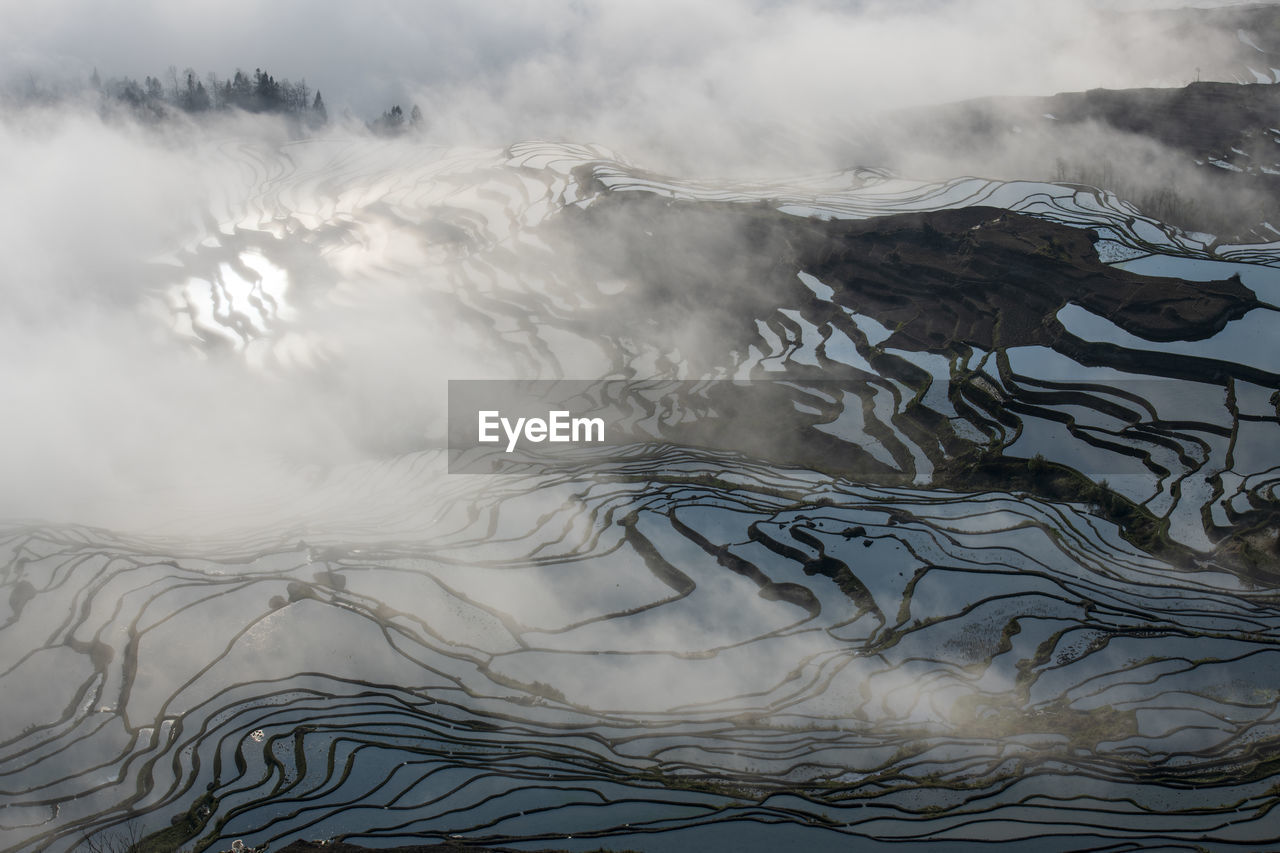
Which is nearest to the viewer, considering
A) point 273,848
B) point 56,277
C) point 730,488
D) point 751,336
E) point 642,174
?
point 273,848


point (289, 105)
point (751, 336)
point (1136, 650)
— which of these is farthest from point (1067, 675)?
point (289, 105)

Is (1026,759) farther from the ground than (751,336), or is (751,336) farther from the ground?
(751,336)

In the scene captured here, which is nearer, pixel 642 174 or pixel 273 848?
pixel 273 848

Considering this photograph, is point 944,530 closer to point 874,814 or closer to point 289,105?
point 874,814

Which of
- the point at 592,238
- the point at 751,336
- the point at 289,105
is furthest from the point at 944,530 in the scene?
the point at 289,105

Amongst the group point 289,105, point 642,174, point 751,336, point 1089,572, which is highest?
point 289,105

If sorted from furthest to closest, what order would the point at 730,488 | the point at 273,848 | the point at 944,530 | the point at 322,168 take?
the point at 322,168 < the point at 730,488 < the point at 944,530 < the point at 273,848

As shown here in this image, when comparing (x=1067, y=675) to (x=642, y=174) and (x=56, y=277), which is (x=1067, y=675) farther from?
(x=56, y=277)

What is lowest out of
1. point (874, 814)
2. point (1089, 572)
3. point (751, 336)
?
point (874, 814)

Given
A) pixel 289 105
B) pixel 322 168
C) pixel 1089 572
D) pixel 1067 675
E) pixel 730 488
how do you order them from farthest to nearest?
pixel 289 105
pixel 322 168
pixel 730 488
pixel 1089 572
pixel 1067 675
